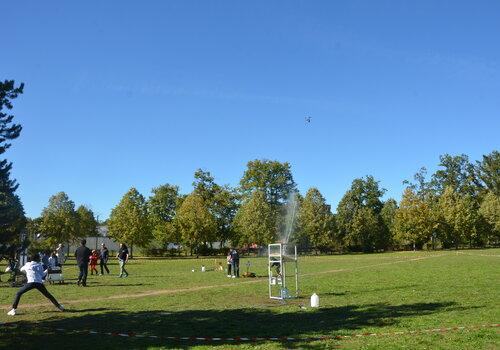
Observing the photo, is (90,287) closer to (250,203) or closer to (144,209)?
(250,203)

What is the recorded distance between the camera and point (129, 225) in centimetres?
7262

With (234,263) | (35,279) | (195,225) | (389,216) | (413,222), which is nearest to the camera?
(35,279)

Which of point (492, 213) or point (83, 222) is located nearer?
point (83, 222)

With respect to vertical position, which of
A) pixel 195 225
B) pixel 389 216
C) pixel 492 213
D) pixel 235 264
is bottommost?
pixel 235 264

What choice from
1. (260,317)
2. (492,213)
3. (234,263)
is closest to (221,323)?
(260,317)

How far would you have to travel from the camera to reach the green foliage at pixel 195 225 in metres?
75.3

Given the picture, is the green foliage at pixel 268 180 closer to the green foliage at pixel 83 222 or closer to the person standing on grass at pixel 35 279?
the green foliage at pixel 83 222

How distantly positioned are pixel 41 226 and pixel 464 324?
66.3 m

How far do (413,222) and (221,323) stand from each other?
Result: 268ft

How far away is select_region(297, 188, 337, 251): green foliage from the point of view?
87.1 metres

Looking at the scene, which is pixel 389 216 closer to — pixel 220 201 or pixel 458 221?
pixel 458 221

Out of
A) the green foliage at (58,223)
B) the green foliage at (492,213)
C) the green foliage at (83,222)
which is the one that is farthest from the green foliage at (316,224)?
the green foliage at (58,223)

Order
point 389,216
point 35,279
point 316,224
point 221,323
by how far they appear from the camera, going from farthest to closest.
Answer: point 389,216, point 316,224, point 35,279, point 221,323

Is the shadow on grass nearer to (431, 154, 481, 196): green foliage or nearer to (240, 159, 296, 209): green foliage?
(240, 159, 296, 209): green foliage
